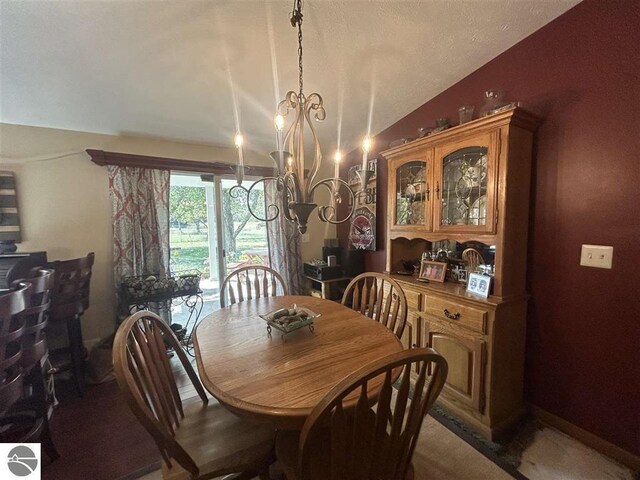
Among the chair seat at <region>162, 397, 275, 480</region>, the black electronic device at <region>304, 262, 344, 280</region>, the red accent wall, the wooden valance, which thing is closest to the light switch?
the red accent wall

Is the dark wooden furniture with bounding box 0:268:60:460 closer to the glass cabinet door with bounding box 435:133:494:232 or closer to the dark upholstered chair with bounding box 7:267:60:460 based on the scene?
the dark upholstered chair with bounding box 7:267:60:460

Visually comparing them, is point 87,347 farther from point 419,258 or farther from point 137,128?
point 419,258

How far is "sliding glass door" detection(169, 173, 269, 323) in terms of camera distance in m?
2.97

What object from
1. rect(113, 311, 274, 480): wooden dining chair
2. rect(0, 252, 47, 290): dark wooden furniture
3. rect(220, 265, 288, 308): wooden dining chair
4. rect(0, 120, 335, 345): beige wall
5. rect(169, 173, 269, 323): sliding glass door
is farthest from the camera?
rect(169, 173, 269, 323): sliding glass door

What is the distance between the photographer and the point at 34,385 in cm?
144

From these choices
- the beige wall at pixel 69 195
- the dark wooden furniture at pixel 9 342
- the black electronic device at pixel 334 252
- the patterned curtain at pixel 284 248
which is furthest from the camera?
the black electronic device at pixel 334 252

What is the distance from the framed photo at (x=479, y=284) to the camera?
5.46 ft

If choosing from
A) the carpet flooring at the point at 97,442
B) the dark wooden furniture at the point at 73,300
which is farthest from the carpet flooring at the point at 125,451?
the dark wooden furniture at the point at 73,300

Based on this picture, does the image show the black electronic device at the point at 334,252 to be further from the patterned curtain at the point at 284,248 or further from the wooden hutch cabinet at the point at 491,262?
the wooden hutch cabinet at the point at 491,262

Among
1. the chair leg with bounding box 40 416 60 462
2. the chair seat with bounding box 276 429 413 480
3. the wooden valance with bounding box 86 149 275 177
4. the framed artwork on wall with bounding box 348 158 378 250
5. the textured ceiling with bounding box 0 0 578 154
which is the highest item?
the textured ceiling with bounding box 0 0 578 154

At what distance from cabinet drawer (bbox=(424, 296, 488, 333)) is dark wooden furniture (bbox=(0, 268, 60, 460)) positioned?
90.8 inches

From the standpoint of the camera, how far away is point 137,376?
0.92m

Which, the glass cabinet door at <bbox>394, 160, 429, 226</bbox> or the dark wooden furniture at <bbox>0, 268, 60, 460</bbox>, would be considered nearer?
the dark wooden furniture at <bbox>0, 268, 60, 460</bbox>

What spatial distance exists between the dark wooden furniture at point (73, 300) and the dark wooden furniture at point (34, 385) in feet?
1.64
